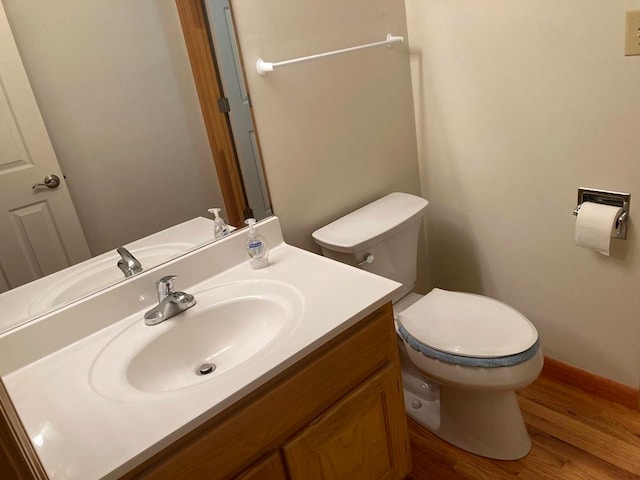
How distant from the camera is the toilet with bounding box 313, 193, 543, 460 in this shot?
1451mm

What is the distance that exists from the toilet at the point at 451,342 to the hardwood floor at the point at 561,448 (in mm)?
40

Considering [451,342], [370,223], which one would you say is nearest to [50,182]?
[370,223]

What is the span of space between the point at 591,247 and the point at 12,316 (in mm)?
1664

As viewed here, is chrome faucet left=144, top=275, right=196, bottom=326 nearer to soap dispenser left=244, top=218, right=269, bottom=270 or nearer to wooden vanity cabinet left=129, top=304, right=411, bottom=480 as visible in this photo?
soap dispenser left=244, top=218, right=269, bottom=270

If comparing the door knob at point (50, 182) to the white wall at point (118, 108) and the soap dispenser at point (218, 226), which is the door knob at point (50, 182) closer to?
the white wall at point (118, 108)

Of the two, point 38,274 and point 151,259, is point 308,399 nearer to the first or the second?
point 151,259

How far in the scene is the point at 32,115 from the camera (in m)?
1.11

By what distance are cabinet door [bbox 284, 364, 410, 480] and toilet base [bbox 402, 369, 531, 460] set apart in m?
0.32

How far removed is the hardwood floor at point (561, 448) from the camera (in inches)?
61.3

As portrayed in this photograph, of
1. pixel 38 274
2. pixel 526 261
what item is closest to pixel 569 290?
pixel 526 261

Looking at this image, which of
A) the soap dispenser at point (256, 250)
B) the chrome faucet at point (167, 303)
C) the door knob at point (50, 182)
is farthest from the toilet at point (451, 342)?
the door knob at point (50, 182)

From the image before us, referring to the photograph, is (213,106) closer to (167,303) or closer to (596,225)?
(167,303)

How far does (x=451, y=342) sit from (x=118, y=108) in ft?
3.77

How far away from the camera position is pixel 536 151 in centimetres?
169
